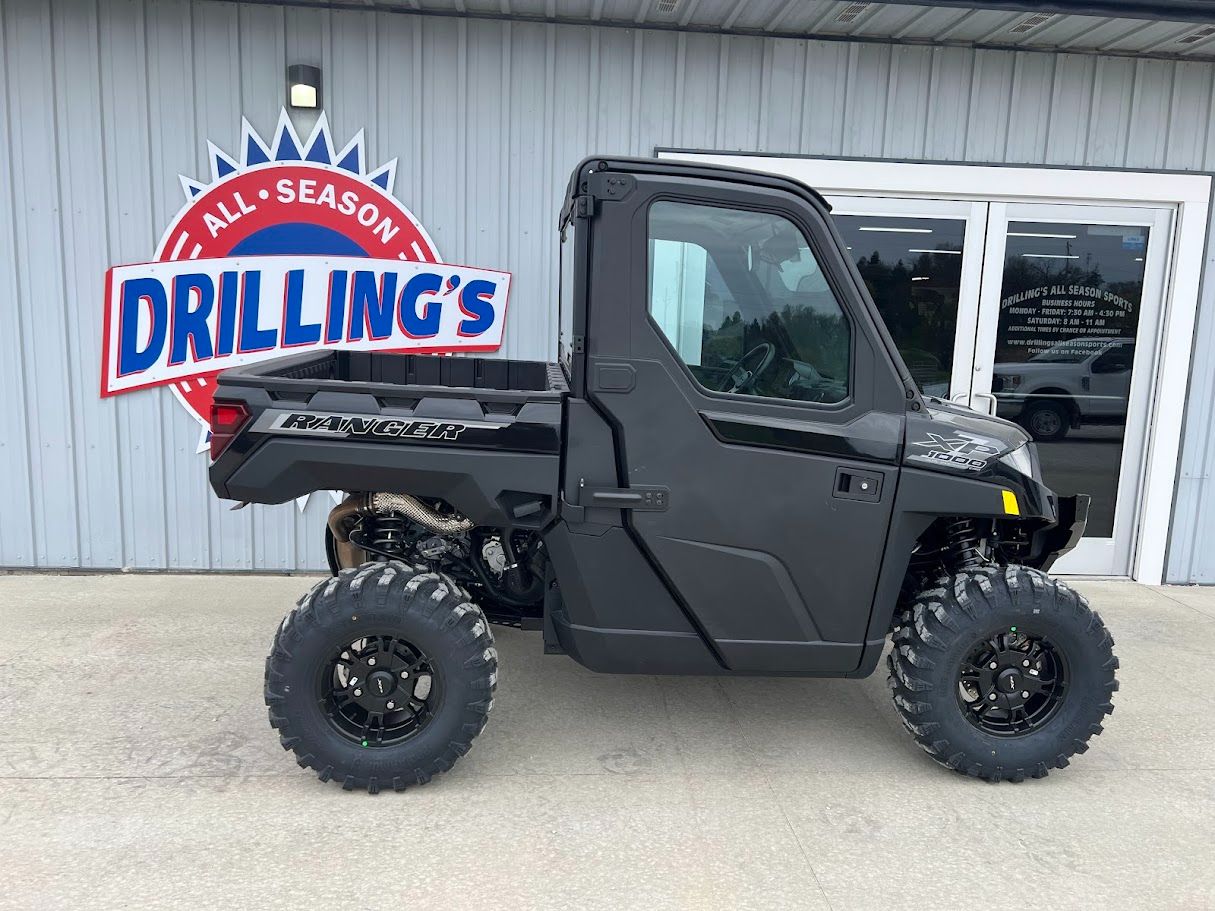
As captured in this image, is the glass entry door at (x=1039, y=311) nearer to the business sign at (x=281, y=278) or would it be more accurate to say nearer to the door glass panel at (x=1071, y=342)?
the door glass panel at (x=1071, y=342)

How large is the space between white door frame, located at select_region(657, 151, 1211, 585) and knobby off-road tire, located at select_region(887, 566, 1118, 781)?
10.0ft

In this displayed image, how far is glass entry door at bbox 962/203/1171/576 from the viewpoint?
566 cm

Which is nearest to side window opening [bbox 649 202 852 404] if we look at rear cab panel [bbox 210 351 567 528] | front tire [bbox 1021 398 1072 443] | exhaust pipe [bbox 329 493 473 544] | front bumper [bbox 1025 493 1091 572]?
rear cab panel [bbox 210 351 567 528]

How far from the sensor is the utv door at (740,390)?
297 cm

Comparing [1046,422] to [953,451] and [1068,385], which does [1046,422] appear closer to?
[1068,385]

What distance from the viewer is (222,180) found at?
522 cm

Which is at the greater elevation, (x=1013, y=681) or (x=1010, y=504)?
(x=1010, y=504)

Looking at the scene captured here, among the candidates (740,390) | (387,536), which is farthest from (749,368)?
(387,536)

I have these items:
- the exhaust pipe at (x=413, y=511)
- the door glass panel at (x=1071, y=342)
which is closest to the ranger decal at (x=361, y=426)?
the exhaust pipe at (x=413, y=511)

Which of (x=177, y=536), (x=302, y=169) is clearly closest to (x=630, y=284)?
(x=302, y=169)

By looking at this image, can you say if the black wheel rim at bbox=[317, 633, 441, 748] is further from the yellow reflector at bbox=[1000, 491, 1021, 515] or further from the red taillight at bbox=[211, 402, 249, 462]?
the yellow reflector at bbox=[1000, 491, 1021, 515]

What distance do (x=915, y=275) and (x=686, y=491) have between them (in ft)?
11.0

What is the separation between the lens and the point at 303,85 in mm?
5094

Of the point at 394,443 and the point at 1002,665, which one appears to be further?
the point at 1002,665
